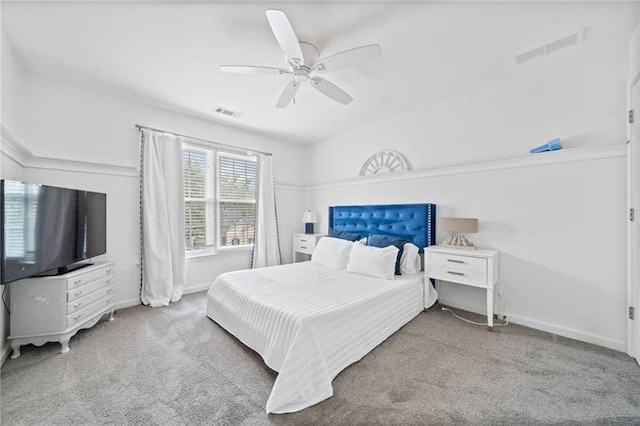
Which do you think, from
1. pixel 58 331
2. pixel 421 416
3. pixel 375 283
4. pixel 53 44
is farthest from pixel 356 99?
pixel 58 331

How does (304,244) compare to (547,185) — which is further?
(304,244)

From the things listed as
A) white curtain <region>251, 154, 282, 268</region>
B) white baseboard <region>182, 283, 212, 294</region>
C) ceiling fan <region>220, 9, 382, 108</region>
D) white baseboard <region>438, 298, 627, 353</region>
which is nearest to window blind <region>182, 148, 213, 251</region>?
white baseboard <region>182, 283, 212, 294</region>

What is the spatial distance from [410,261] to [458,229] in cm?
69

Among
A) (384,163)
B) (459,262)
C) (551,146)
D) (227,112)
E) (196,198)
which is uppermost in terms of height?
(227,112)

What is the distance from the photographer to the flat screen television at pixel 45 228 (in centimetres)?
183

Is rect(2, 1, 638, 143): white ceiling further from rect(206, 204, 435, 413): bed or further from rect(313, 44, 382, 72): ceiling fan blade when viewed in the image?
rect(206, 204, 435, 413): bed

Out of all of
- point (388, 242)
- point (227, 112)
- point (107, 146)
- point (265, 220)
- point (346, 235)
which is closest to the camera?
point (107, 146)

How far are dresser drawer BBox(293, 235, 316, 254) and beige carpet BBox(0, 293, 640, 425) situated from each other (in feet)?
7.64

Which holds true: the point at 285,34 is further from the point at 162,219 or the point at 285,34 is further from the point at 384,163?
the point at 162,219

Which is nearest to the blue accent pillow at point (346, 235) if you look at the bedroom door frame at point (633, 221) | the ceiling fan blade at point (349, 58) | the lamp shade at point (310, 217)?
the lamp shade at point (310, 217)

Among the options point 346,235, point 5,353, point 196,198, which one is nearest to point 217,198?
point 196,198

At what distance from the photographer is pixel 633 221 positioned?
6.81ft

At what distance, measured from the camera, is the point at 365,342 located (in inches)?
82.0

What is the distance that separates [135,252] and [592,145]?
5.26 m
